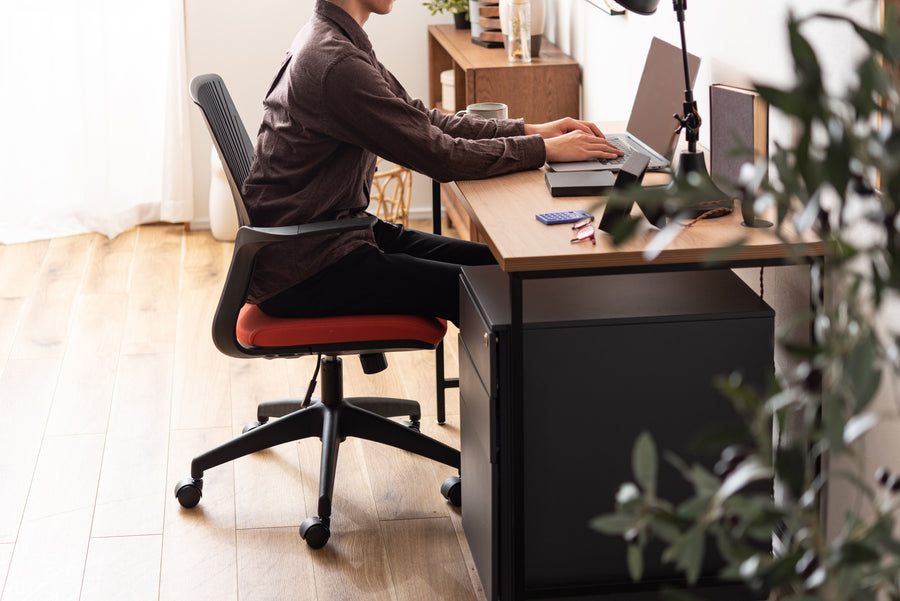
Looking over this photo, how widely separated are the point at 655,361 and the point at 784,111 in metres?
1.16

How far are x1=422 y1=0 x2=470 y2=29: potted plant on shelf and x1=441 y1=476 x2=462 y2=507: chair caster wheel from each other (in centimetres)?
228

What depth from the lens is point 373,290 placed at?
2.16 metres

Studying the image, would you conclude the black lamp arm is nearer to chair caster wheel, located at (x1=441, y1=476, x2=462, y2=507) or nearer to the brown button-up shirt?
the brown button-up shirt

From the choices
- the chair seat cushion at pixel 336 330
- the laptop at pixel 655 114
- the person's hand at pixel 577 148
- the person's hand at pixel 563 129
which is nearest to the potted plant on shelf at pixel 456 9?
the laptop at pixel 655 114

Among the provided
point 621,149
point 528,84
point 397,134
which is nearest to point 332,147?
point 397,134

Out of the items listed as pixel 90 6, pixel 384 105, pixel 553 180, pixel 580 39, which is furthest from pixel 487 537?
pixel 90 6

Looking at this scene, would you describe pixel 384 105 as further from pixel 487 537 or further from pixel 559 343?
pixel 487 537

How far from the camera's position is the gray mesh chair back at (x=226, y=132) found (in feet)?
7.22

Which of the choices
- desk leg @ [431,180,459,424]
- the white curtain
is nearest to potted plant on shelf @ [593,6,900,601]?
desk leg @ [431,180,459,424]

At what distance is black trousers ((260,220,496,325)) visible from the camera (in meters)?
2.16

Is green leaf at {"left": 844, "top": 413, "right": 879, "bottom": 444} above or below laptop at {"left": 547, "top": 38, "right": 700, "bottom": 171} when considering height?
below

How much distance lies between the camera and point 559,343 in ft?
5.73

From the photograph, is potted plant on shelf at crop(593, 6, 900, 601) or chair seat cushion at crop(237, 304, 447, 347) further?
chair seat cushion at crop(237, 304, 447, 347)

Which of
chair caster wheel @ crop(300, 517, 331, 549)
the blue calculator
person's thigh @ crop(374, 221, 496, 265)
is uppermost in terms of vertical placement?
the blue calculator
